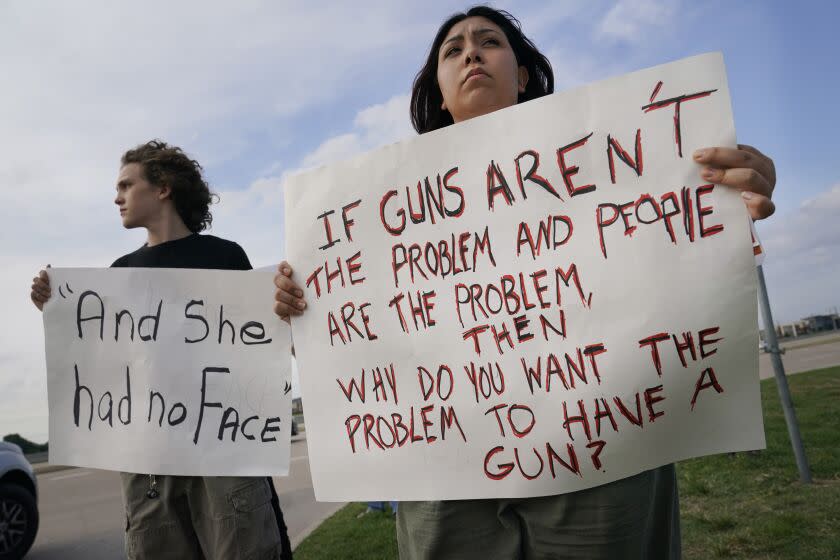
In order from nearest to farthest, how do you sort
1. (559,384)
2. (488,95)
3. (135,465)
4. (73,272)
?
(559,384), (488,95), (135,465), (73,272)

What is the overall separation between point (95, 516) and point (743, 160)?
8.71 metres

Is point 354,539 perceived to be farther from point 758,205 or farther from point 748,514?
point 758,205

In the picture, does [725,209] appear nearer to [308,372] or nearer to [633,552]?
[633,552]

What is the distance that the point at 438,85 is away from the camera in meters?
2.16

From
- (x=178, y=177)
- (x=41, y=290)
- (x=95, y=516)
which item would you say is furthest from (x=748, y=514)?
(x=95, y=516)

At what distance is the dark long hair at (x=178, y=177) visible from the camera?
279 centimetres

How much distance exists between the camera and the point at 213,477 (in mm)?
2166

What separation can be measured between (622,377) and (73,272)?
78.4 inches

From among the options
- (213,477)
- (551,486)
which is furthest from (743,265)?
(213,477)

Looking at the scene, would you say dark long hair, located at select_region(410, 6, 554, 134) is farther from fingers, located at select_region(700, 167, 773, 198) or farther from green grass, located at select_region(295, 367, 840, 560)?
green grass, located at select_region(295, 367, 840, 560)

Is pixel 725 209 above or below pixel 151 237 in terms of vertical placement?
below

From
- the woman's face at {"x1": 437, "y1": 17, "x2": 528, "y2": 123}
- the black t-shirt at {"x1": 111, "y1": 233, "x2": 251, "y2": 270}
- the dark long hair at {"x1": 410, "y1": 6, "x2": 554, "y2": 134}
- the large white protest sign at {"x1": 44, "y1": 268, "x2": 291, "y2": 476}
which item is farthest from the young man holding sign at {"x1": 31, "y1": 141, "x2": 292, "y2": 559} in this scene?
the woman's face at {"x1": 437, "y1": 17, "x2": 528, "y2": 123}

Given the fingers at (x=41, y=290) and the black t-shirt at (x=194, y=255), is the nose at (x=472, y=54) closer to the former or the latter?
the black t-shirt at (x=194, y=255)

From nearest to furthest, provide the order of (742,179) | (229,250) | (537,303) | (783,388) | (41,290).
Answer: (742,179) < (537,303) < (41,290) < (229,250) < (783,388)
